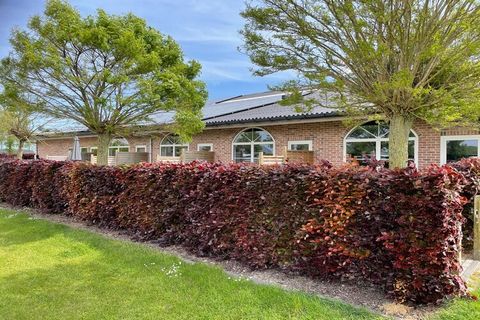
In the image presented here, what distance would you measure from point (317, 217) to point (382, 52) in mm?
2574

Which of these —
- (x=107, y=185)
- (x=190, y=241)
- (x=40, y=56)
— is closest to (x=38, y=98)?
(x=40, y=56)

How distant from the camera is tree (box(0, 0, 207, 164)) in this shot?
9.52m

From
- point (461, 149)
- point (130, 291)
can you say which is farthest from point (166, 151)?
point (130, 291)

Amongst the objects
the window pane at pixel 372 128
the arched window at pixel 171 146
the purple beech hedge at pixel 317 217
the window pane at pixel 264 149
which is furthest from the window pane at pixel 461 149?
the arched window at pixel 171 146

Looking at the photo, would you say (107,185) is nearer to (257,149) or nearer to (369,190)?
(369,190)

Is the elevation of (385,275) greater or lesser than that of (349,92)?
lesser

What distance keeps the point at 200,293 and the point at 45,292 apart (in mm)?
1815

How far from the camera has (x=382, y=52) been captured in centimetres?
542

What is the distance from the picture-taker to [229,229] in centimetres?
565

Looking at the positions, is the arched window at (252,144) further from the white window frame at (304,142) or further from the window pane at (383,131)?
the window pane at (383,131)

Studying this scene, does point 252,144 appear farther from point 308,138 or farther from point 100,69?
point 100,69

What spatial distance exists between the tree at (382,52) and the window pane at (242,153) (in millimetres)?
9765

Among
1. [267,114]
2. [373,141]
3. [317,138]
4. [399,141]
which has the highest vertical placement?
[267,114]

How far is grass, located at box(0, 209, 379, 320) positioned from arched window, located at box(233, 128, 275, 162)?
10164mm
